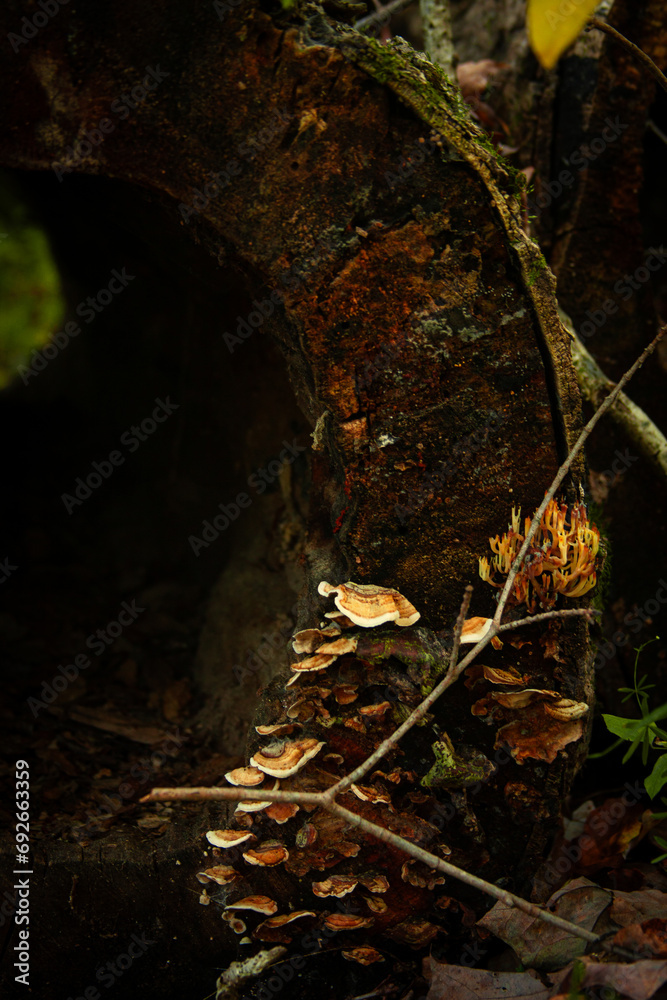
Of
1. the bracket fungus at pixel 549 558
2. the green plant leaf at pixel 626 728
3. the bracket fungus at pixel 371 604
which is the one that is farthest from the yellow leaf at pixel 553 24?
the green plant leaf at pixel 626 728

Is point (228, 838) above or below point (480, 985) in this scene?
below

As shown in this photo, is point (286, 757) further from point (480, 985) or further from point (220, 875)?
point (480, 985)

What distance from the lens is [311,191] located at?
1.97 metres

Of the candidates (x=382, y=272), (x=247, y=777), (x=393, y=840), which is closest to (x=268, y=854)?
(x=247, y=777)

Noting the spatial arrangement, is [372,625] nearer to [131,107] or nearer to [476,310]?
[476,310]

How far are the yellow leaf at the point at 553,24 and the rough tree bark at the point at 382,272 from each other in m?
0.79

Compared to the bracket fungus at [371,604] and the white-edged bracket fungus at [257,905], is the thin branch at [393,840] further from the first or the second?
the white-edged bracket fungus at [257,905]

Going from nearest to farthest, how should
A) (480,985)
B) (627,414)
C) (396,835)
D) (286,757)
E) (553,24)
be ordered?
(553,24), (396,835), (480,985), (286,757), (627,414)

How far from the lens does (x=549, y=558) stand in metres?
1.93

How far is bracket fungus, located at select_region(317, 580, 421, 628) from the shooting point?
6.11ft

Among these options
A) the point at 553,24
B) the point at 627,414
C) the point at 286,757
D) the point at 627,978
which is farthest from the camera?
the point at 627,414

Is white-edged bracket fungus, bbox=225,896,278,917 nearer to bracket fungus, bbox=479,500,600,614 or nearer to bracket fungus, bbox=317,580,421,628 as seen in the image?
bracket fungus, bbox=317,580,421,628

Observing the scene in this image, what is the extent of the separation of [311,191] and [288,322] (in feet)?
1.37

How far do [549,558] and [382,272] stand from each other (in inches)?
42.3
